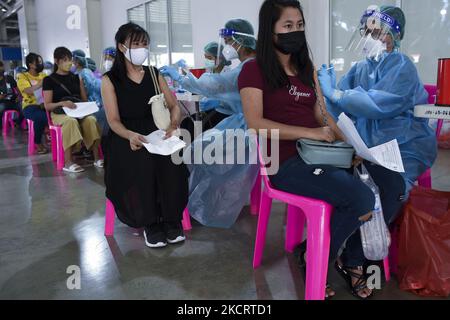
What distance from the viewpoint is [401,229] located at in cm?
136

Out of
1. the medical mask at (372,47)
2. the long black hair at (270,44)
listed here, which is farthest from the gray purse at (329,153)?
the medical mask at (372,47)

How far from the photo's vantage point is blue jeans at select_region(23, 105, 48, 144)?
386 cm

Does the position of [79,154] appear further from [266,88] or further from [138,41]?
[266,88]

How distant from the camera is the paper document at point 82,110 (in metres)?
3.14

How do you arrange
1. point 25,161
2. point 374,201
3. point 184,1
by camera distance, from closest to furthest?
point 374,201 < point 25,161 < point 184,1

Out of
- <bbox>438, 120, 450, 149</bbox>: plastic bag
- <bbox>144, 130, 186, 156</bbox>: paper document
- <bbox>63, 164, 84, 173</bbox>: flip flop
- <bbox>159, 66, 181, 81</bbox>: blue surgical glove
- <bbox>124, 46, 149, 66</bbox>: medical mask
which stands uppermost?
<bbox>124, 46, 149, 66</bbox>: medical mask

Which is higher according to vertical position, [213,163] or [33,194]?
[213,163]

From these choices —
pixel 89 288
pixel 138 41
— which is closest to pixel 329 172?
pixel 89 288

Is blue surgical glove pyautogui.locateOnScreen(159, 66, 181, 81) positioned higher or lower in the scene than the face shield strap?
lower

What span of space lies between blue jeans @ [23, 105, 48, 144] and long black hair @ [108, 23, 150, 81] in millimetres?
2394

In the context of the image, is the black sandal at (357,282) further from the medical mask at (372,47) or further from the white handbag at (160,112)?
the white handbag at (160,112)

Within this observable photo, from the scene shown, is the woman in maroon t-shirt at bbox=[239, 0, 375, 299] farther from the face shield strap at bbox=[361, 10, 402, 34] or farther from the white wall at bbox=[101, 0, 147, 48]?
the white wall at bbox=[101, 0, 147, 48]

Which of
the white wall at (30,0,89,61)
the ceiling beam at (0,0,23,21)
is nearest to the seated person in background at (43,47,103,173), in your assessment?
the white wall at (30,0,89,61)

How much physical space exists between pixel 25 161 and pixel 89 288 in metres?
2.77
